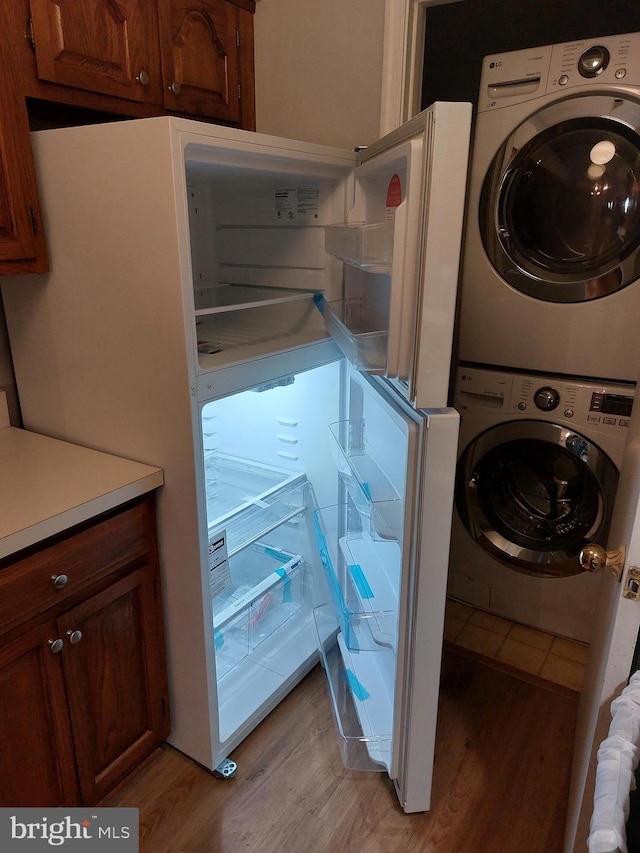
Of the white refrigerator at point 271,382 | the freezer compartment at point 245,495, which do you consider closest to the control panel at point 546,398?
the white refrigerator at point 271,382

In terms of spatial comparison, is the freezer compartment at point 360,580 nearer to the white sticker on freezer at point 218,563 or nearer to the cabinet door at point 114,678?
the white sticker on freezer at point 218,563

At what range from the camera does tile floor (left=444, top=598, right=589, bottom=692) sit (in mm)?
1963

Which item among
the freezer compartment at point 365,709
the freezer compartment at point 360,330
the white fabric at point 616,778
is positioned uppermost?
the freezer compartment at point 360,330

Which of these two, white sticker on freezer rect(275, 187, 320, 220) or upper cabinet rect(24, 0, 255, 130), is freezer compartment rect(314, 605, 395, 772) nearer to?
white sticker on freezer rect(275, 187, 320, 220)

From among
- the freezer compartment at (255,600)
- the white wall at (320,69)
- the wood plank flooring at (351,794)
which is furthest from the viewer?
the freezer compartment at (255,600)

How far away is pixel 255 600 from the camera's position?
179 centimetres

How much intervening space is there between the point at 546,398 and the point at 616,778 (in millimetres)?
1327

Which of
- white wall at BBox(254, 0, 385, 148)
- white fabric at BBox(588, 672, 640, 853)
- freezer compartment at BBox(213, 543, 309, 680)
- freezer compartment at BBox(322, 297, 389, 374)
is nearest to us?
white fabric at BBox(588, 672, 640, 853)

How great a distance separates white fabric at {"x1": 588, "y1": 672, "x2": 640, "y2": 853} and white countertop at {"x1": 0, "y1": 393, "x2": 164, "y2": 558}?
3.28 feet

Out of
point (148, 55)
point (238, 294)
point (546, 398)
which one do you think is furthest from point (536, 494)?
point (148, 55)

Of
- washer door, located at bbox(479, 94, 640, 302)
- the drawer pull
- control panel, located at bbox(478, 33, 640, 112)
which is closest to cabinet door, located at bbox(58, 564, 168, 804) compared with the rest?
the drawer pull

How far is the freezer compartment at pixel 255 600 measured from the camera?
177 cm

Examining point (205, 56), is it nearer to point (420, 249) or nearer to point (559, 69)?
point (559, 69)

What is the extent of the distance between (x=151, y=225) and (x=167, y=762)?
1369mm
